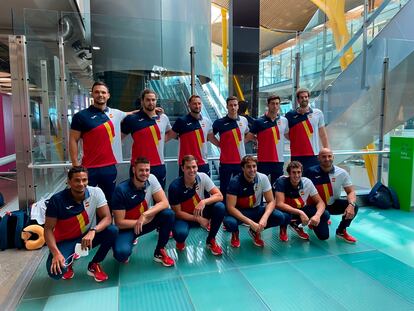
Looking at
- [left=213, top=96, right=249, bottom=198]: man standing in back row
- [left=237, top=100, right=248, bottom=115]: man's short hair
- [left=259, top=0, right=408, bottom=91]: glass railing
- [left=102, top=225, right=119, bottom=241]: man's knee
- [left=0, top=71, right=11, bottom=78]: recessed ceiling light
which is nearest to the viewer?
Answer: [left=102, top=225, right=119, bottom=241]: man's knee

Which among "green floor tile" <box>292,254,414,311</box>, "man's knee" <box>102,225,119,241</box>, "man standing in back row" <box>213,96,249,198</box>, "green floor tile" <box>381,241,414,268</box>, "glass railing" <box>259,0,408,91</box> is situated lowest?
"green floor tile" <box>292,254,414,311</box>

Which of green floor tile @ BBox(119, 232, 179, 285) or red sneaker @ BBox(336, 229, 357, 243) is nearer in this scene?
green floor tile @ BBox(119, 232, 179, 285)

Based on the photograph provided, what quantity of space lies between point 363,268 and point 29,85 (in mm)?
3628

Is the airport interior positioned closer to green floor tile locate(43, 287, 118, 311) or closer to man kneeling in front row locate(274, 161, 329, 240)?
green floor tile locate(43, 287, 118, 311)

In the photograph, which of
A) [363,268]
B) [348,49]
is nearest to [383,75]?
[348,49]

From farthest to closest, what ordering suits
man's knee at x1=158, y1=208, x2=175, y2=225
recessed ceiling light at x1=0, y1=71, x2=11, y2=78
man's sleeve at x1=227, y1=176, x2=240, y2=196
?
recessed ceiling light at x1=0, y1=71, x2=11, y2=78
man's sleeve at x1=227, y1=176, x2=240, y2=196
man's knee at x1=158, y1=208, x2=175, y2=225

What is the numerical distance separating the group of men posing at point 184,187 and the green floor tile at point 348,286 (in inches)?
16.1

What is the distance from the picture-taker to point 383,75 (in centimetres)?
486

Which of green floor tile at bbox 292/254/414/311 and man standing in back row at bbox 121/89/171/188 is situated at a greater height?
man standing in back row at bbox 121/89/171/188

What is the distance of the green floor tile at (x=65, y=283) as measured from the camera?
96.7 inches

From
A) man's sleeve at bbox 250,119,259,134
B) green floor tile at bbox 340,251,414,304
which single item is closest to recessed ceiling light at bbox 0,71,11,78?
man's sleeve at bbox 250,119,259,134

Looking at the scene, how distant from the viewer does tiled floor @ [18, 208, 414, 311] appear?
90.0 inches

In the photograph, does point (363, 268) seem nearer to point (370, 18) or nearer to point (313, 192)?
point (313, 192)

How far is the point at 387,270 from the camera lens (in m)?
2.76
